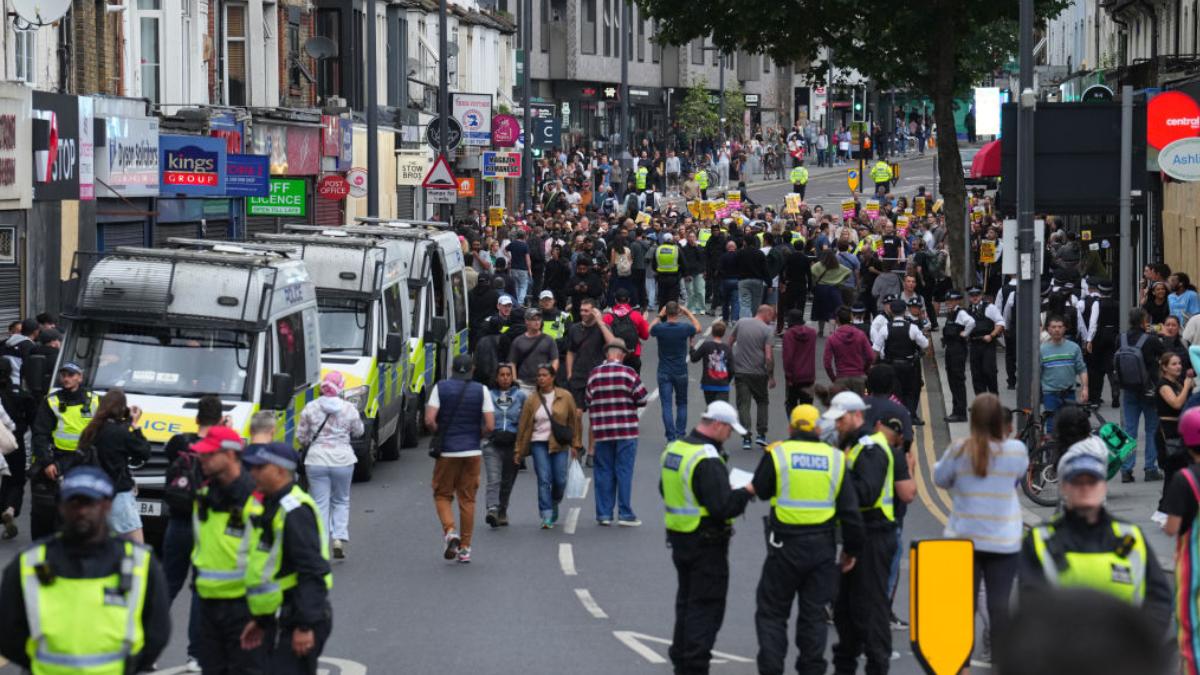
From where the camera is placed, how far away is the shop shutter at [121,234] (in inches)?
1158

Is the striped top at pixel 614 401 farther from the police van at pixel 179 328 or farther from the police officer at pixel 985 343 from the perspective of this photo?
the police officer at pixel 985 343

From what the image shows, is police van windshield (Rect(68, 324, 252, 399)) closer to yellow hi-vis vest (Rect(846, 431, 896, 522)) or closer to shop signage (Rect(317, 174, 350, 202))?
yellow hi-vis vest (Rect(846, 431, 896, 522))

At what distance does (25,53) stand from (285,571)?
19.1 metres

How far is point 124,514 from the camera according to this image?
45.1 feet

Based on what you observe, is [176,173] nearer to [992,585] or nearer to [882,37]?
[882,37]

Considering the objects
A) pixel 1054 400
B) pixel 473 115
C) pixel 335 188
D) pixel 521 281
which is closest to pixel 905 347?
pixel 1054 400

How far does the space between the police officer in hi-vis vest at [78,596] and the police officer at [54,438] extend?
7532 millimetres

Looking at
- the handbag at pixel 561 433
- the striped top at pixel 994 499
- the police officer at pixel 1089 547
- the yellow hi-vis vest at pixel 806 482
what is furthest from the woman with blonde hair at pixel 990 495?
the handbag at pixel 561 433

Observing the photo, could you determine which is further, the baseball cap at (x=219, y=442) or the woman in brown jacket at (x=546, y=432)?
the woman in brown jacket at (x=546, y=432)

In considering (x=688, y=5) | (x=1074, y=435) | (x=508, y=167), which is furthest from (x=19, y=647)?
(x=508, y=167)

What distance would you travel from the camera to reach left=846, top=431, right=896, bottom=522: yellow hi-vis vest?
38.3 feet

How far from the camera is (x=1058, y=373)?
20234 millimetres

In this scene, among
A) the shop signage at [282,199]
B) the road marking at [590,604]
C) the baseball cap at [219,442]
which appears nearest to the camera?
the baseball cap at [219,442]

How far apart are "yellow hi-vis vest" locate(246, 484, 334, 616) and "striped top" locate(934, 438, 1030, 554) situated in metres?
3.73
